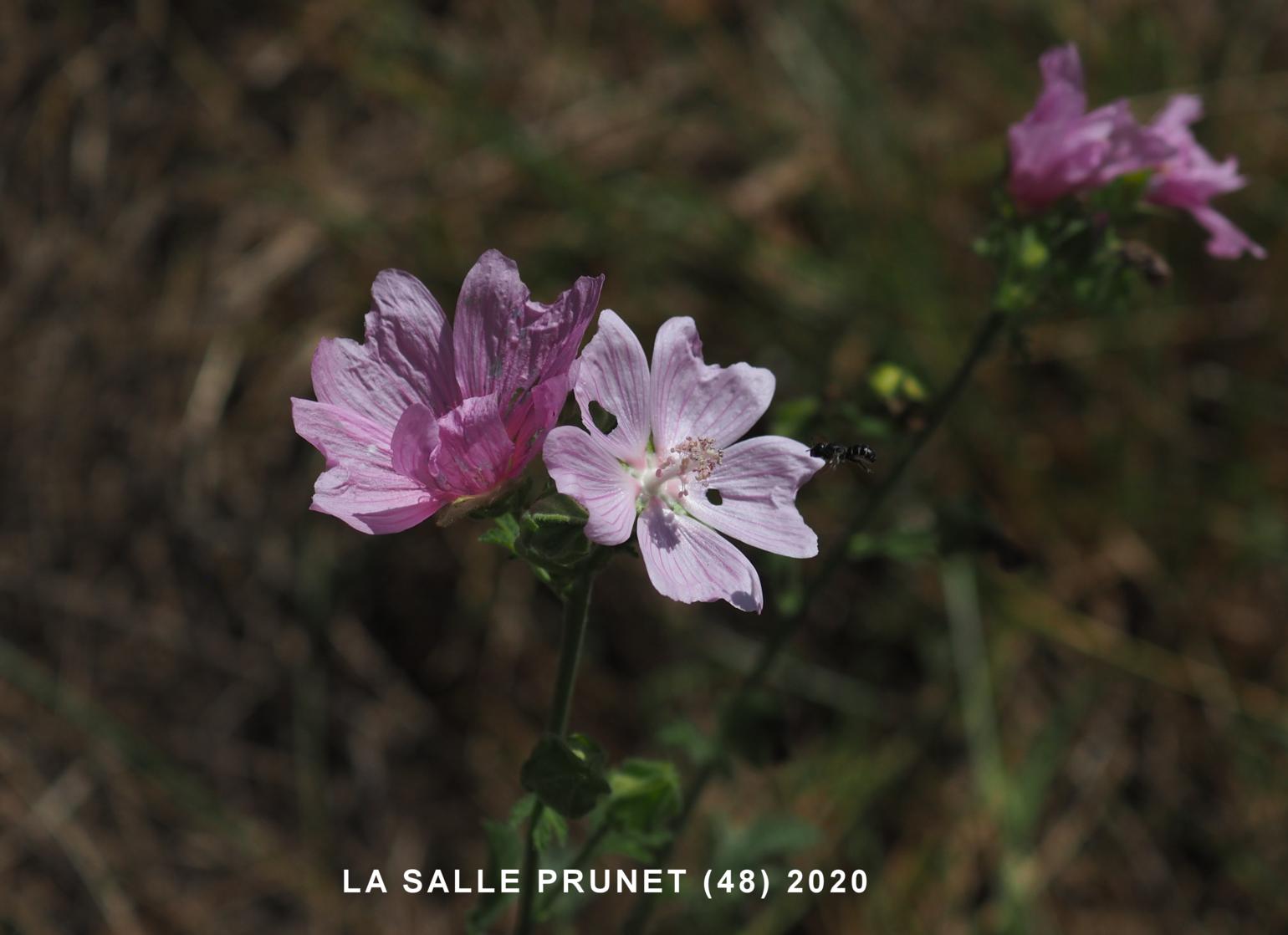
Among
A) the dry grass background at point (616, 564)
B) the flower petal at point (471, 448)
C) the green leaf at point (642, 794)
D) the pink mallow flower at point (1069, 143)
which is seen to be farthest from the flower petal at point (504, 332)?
the dry grass background at point (616, 564)

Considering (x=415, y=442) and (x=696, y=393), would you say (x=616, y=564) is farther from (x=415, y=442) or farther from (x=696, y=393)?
(x=415, y=442)

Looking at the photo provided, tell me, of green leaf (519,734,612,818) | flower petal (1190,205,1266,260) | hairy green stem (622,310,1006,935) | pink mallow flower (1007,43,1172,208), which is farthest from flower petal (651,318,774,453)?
flower petal (1190,205,1266,260)

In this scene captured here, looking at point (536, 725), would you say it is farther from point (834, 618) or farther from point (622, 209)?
point (622, 209)

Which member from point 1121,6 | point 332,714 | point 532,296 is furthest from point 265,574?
point 1121,6

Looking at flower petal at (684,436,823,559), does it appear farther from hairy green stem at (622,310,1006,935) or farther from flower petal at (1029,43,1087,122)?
flower petal at (1029,43,1087,122)

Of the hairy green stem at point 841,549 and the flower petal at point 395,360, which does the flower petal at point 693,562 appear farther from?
the hairy green stem at point 841,549

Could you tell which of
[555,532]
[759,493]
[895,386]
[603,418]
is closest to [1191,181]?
[895,386]
